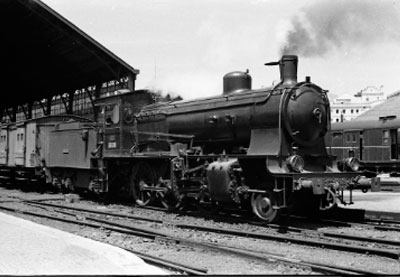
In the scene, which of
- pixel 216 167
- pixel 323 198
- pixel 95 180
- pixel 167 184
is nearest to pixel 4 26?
pixel 95 180

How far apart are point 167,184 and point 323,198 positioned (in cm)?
404

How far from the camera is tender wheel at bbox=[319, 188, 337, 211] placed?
1042cm

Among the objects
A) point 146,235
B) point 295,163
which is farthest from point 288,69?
point 146,235

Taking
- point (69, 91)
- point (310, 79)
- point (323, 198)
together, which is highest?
point (69, 91)

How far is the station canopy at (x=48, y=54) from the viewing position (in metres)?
23.3

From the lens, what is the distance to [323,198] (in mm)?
11242

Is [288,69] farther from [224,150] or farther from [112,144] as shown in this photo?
[112,144]

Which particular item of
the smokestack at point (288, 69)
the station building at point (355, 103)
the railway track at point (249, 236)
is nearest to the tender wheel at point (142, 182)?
the railway track at point (249, 236)

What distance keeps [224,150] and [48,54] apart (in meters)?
20.0

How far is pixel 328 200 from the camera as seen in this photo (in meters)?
10.8

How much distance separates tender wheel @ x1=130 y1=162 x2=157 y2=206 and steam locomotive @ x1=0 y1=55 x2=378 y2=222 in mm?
29

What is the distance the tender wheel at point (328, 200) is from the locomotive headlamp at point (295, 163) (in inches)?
30.0

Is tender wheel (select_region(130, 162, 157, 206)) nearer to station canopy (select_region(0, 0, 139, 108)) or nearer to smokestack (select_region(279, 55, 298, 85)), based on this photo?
smokestack (select_region(279, 55, 298, 85))

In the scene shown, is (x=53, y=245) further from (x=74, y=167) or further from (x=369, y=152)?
(x=369, y=152)
